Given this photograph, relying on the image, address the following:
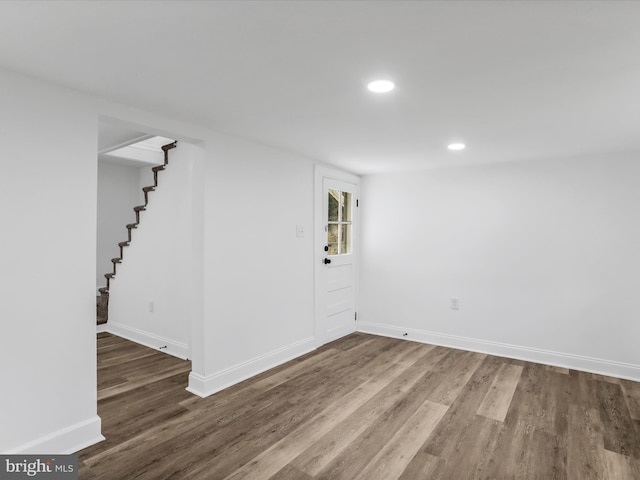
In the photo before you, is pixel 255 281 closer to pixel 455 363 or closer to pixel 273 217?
pixel 273 217

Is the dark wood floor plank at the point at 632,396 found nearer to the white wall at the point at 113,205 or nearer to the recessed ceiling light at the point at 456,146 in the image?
the recessed ceiling light at the point at 456,146

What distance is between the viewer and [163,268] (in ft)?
12.5

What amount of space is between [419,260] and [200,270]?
265 cm

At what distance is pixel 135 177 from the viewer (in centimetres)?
518

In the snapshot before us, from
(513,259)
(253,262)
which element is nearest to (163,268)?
(253,262)

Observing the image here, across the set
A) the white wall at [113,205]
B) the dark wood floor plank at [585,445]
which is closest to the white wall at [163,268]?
the white wall at [113,205]

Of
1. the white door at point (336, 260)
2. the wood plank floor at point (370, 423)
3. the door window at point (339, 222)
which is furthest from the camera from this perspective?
the door window at point (339, 222)

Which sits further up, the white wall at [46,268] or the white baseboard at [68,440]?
the white wall at [46,268]

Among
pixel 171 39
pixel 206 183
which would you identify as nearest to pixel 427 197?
pixel 206 183

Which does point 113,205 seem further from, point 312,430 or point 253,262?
point 312,430

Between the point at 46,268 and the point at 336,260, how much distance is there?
2947 millimetres

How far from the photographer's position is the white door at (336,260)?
411 cm

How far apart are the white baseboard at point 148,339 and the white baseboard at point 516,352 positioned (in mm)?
2290

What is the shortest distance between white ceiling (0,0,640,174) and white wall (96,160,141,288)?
311 cm
